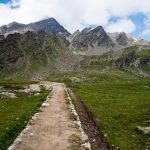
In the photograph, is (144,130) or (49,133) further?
(144,130)

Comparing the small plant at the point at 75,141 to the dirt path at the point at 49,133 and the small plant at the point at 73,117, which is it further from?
the small plant at the point at 73,117

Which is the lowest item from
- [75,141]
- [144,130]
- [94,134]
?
[94,134]

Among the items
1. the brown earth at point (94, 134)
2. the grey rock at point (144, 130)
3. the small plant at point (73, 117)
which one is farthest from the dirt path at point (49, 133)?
the grey rock at point (144, 130)

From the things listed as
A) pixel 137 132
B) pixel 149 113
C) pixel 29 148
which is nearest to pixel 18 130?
pixel 29 148

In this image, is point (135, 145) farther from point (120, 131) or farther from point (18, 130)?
point (18, 130)

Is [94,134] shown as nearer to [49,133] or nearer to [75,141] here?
[49,133]

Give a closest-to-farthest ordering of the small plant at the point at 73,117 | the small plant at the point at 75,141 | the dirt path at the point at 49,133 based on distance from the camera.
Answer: the dirt path at the point at 49,133, the small plant at the point at 75,141, the small plant at the point at 73,117

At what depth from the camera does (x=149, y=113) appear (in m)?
42.5

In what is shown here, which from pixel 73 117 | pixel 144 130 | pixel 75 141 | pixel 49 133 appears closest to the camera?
pixel 75 141

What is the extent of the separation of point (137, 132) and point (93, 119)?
27.1ft

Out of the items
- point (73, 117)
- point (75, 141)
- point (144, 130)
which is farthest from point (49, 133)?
point (73, 117)

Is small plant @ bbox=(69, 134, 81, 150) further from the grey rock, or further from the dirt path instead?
the grey rock

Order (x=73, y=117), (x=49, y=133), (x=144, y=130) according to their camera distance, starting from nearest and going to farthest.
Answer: (x=49, y=133), (x=144, y=130), (x=73, y=117)

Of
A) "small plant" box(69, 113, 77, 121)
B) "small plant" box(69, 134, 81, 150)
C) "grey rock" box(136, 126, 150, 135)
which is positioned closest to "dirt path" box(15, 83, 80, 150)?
"small plant" box(69, 134, 81, 150)
